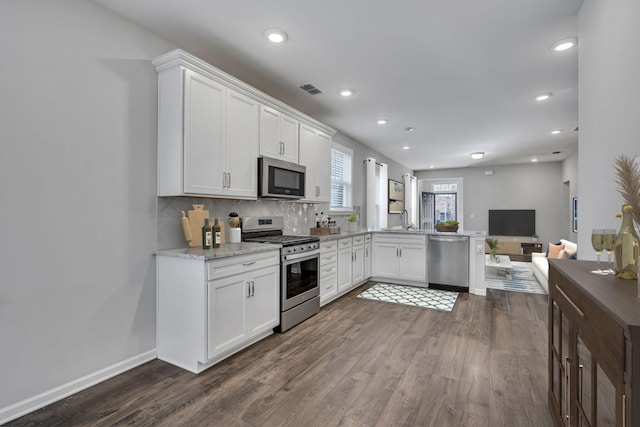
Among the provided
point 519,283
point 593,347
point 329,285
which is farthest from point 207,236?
point 519,283

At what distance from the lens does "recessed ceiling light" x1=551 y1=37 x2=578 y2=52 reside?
2.60 m

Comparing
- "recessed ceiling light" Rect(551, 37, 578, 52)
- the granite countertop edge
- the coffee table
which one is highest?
"recessed ceiling light" Rect(551, 37, 578, 52)

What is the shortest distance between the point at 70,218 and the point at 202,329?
1202 millimetres

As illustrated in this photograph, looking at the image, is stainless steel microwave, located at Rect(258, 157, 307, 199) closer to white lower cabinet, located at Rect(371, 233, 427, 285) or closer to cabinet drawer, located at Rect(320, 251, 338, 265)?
cabinet drawer, located at Rect(320, 251, 338, 265)

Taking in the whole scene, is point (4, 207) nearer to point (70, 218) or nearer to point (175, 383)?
point (70, 218)

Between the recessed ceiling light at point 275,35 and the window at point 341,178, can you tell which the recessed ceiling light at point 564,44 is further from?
the window at point 341,178

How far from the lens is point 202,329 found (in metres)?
2.33

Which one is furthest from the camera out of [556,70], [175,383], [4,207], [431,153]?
[431,153]

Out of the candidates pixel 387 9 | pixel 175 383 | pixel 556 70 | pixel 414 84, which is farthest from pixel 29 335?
pixel 556 70

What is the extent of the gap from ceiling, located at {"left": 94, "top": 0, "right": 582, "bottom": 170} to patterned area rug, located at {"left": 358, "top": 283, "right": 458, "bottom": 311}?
2696 mm

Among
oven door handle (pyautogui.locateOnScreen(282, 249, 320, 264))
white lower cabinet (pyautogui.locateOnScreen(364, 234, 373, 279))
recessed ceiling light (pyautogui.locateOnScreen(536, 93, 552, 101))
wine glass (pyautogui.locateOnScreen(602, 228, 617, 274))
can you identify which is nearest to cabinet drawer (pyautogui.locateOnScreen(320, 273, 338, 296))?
oven door handle (pyautogui.locateOnScreen(282, 249, 320, 264))

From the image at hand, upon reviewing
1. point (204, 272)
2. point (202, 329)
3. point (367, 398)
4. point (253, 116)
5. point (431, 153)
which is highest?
point (431, 153)

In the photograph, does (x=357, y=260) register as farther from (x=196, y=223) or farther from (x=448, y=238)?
(x=196, y=223)

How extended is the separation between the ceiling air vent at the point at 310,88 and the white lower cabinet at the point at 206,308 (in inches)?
81.0
